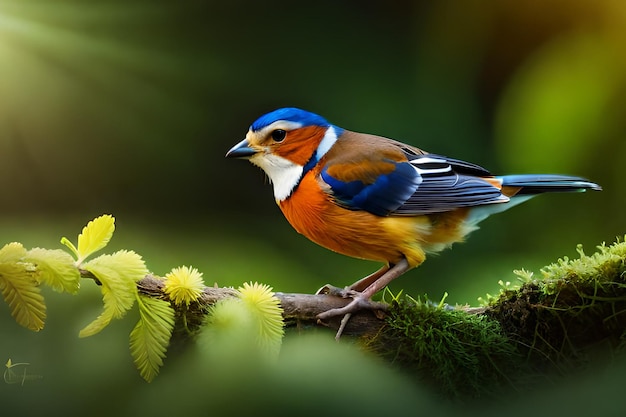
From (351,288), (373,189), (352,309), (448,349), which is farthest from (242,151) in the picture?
(448,349)

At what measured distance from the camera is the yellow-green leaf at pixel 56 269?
1.81 meters

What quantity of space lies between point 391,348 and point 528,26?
→ 303cm

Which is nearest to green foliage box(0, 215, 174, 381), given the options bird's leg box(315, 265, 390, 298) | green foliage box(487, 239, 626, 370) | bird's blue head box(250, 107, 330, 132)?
bird's leg box(315, 265, 390, 298)

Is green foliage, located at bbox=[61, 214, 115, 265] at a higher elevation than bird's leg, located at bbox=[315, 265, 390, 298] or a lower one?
higher

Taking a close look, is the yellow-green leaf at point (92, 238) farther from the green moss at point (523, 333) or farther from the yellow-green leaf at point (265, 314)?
the green moss at point (523, 333)

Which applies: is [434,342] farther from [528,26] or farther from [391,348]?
[528,26]

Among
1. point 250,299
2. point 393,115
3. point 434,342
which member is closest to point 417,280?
point 393,115

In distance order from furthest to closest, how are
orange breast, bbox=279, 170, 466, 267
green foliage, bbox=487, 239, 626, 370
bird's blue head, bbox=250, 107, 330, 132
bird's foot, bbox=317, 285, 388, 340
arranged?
bird's blue head, bbox=250, 107, 330, 132, orange breast, bbox=279, 170, 466, 267, bird's foot, bbox=317, 285, 388, 340, green foliage, bbox=487, 239, 626, 370

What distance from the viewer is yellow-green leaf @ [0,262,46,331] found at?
177 centimetres

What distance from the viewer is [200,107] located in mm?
4539

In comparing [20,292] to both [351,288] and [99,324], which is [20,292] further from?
[351,288]
